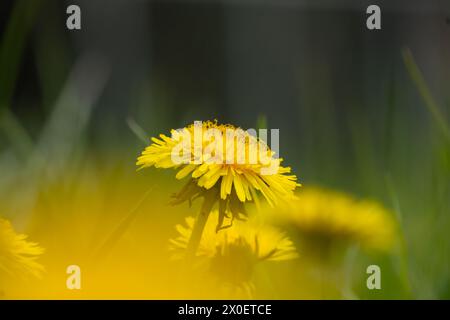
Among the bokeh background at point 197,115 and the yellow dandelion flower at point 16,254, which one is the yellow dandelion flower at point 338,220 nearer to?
the bokeh background at point 197,115

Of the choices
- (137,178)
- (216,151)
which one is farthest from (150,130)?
(216,151)

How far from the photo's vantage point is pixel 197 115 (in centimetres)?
90

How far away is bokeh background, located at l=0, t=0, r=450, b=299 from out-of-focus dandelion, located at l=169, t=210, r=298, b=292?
0.02 m

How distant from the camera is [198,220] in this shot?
69cm

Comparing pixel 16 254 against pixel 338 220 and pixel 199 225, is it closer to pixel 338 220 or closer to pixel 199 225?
pixel 199 225

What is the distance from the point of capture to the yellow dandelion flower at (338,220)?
804mm

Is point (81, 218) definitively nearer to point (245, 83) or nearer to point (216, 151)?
point (216, 151)

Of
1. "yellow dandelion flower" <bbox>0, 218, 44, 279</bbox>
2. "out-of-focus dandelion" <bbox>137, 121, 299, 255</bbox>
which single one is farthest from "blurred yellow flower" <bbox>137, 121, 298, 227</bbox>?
"yellow dandelion flower" <bbox>0, 218, 44, 279</bbox>

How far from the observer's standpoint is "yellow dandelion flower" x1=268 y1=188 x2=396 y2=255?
0.80 metres

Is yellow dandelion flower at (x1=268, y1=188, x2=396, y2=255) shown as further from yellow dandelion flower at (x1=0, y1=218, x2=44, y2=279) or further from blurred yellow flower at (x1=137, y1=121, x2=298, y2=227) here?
yellow dandelion flower at (x1=0, y1=218, x2=44, y2=279)

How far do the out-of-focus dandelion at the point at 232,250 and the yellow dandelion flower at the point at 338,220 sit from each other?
0.18ft

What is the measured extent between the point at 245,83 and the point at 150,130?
0.59 feet

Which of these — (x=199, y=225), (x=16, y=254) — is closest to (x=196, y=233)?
(x=199, y=225)

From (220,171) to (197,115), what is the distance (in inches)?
9.3
